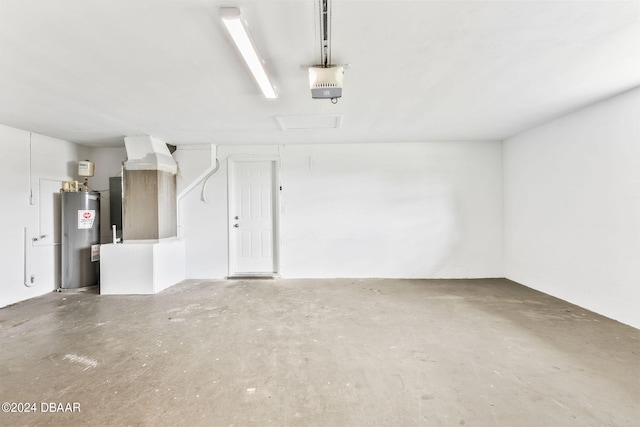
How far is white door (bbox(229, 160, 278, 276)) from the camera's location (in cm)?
500

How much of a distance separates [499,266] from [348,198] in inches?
115

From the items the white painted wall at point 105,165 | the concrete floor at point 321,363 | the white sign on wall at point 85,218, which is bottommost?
the concrete floor at point 321,363

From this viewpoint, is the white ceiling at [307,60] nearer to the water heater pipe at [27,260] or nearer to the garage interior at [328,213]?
the garage interior at [328,213]

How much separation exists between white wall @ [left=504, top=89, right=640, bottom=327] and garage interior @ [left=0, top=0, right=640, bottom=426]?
0.03 m

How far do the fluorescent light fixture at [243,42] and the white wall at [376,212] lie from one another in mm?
2652

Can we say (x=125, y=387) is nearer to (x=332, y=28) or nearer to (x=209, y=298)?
(x=209, y=298)

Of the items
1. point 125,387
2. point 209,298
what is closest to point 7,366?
point 125,387

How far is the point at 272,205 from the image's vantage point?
197 inches

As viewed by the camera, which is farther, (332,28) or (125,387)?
(125,387)

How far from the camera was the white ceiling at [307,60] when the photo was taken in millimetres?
1636

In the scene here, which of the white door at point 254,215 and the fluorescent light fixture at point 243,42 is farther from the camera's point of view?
the white door at point 254,215

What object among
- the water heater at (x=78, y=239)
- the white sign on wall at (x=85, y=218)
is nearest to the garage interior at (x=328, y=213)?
the water heater at (x=78, y=239)

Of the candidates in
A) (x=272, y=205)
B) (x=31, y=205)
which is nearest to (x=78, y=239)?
(x=31, y=205)

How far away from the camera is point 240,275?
4922mm
